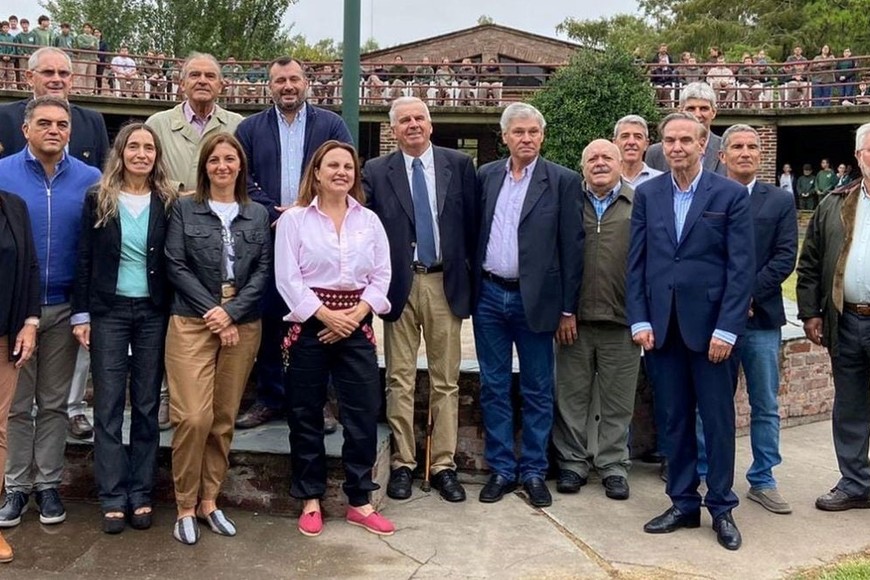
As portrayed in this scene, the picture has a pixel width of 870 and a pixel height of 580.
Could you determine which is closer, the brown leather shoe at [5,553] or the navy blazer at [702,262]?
the brown leather shoe at [5,553]

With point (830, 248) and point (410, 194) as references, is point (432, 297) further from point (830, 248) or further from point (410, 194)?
point (830, 248)

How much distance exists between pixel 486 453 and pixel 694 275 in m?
1.48

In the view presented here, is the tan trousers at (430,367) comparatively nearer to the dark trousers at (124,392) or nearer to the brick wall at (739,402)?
the brick wall at (739,402)

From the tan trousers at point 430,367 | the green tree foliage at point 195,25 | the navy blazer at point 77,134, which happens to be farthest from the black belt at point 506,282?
the green tree foliage at point 195,25

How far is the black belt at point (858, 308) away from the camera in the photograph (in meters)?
4.36

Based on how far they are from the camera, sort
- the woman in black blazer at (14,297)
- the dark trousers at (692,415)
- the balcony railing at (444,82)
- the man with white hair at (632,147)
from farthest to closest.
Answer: the balcony railing at (444,82) < the man with white hair at (632,147) < the dark trousers at (692,415) < the woman in black blazer at (14,297)

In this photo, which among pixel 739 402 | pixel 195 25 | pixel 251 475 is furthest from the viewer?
pixel 195 25

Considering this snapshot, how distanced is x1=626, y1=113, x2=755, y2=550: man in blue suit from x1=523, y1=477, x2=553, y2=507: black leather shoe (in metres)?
0.54

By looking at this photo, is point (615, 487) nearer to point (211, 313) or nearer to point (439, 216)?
point (439, 216)

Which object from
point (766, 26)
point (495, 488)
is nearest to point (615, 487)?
point (495, 488)

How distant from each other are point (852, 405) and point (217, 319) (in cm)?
327

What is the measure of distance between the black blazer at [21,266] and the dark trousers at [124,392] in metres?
0.30

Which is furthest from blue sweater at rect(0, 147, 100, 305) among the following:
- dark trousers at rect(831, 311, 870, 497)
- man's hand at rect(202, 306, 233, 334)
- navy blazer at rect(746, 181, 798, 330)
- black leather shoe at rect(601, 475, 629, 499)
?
dark trousers at rect(831, 311, 870, 497)

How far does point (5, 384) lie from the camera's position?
368 cm
